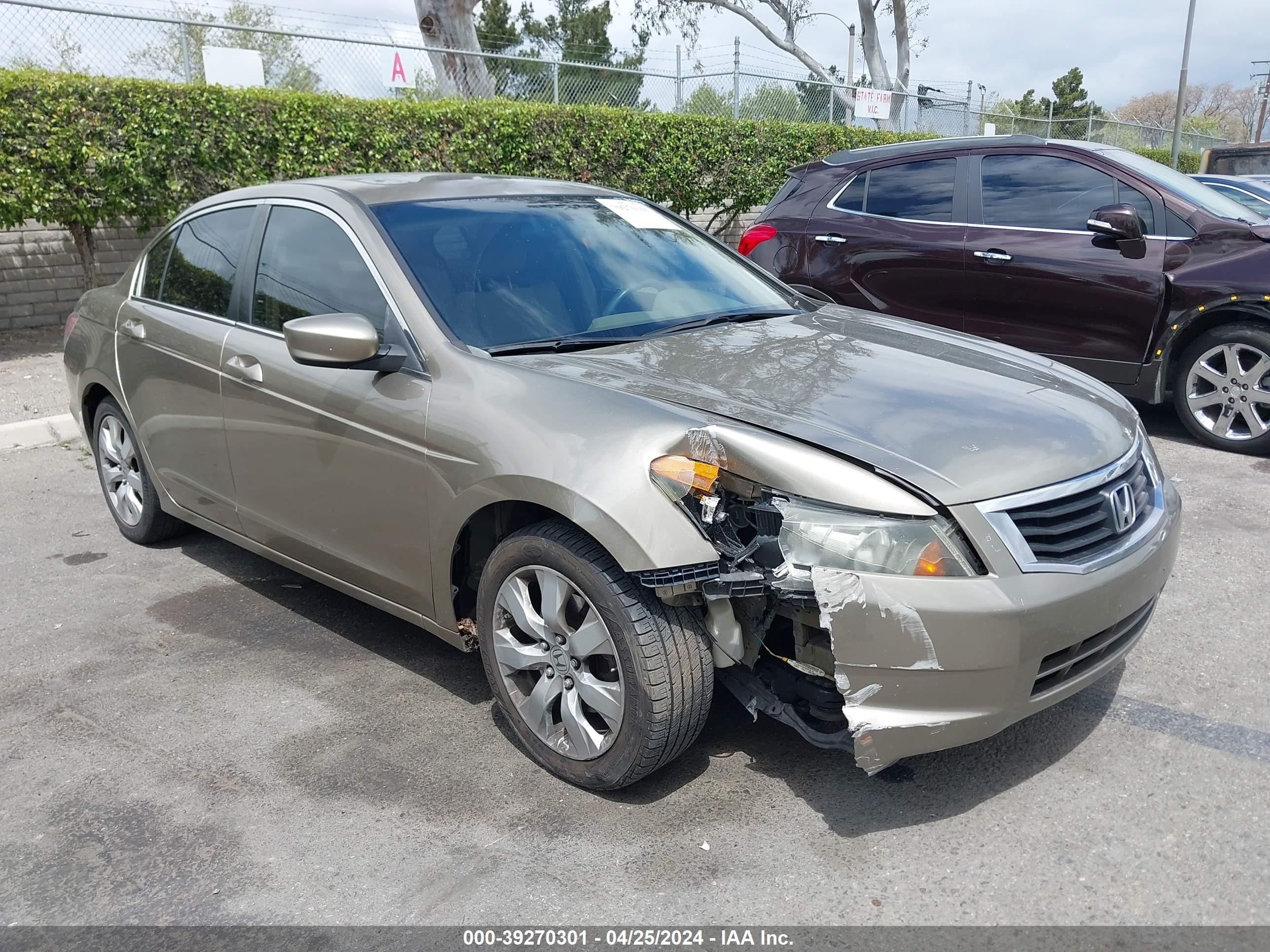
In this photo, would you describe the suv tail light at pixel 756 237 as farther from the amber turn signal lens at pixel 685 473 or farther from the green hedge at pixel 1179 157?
the green hedge at pixel 1179 157

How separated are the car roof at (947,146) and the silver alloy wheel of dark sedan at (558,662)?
5343 mm

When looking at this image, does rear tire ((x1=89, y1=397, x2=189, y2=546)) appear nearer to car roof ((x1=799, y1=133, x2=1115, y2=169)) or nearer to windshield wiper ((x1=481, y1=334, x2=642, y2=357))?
windshield wiper ((x1=481, y1=334, x2=642, y2=357))

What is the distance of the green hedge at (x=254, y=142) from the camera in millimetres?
8836

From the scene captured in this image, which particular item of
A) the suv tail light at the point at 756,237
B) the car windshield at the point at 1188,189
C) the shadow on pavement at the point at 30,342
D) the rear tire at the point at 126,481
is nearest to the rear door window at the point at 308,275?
the rear tire at the point at 126,481

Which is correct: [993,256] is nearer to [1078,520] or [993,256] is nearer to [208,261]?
[1078,520]

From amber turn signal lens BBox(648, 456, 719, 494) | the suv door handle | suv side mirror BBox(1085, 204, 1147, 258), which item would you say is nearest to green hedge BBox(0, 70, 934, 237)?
the suv door handle

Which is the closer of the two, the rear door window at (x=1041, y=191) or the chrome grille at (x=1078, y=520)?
the chrome grille at (x=1078, y=520)

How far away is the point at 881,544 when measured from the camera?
258 centimetres

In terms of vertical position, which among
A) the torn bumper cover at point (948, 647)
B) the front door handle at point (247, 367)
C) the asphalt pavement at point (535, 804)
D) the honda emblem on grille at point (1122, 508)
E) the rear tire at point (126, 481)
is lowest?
the asphalt pavement at point (535, 804)

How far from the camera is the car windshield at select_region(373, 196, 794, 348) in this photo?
351cm

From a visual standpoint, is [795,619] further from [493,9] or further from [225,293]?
[493,9]

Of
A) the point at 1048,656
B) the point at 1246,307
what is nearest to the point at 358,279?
the point at 1048,656

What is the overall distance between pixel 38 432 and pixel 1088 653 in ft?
21.9

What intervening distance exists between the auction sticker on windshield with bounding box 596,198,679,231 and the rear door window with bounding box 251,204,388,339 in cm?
109
